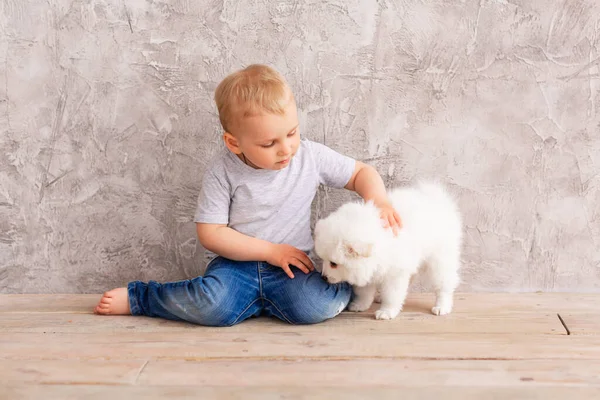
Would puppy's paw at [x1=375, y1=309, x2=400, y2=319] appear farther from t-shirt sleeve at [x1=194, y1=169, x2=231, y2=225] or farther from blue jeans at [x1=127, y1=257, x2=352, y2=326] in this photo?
t-shirt sleeve at [x1=194, y1=169, x2=231, y2=225]

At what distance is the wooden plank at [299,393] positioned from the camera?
1.22 m

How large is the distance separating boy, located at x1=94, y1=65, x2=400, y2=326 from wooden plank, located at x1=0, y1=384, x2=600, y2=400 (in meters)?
0.38

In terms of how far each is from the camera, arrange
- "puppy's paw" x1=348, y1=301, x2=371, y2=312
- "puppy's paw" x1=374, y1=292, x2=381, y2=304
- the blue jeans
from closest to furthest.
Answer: the blue jeans
"puppy's paw" x1=348, y1=301, x2=371, y2=312
"puppy's paw" x1=374, y1=292, x2=381, y2=304

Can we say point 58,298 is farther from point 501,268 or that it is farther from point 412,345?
point 501,268

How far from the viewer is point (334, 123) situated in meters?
1.84

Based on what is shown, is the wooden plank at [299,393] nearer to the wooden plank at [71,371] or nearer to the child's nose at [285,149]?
the wooden plank at [71,371]

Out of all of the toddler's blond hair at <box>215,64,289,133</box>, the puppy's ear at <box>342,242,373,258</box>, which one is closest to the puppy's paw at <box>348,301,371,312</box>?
the puppy's ear at <box>342,242,373,258</box>

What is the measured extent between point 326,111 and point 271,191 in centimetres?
29

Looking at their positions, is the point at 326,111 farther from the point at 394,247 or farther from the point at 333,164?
the point at 394,247

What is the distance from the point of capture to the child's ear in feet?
5.36

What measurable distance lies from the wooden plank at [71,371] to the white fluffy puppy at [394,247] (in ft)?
1.72

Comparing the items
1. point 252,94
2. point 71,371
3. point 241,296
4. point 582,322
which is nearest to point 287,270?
point 241,296

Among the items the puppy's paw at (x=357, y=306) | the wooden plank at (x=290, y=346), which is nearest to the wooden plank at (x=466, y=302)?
the puppy's paw at (x=357, y=306)

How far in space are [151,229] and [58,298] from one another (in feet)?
1.11
